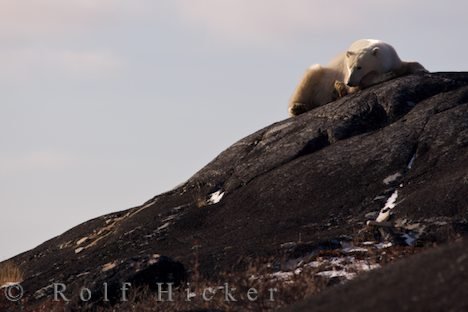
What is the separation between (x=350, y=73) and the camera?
2138cm

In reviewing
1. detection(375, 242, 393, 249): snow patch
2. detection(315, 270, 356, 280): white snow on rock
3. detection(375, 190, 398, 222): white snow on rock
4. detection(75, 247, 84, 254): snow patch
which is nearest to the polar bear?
detection(375, 190, 398, 222): white snow on rock

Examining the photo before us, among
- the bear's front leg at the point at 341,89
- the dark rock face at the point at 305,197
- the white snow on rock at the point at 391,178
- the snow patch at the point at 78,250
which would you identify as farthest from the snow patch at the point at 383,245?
the bear's front leg at the point at 341,89

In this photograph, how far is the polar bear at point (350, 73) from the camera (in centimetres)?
2148

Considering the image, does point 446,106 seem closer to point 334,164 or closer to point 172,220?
point 334,164

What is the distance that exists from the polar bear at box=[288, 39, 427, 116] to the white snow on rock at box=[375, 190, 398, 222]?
5.19m

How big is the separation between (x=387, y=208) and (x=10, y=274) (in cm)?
730

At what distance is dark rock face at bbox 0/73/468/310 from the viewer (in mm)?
15188

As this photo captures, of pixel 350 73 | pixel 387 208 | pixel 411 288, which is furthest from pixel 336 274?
pixel 350 73

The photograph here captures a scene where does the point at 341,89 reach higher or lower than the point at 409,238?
higher

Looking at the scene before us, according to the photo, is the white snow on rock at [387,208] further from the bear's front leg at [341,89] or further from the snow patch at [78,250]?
the snow patch at [78,250]

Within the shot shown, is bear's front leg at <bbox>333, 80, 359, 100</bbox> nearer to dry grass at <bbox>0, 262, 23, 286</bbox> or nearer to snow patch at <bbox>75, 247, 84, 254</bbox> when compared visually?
snow patch at <bbox>75, 247, 84, 254</bbox>

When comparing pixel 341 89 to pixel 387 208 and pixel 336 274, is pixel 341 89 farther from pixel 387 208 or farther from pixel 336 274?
pixel 336 274

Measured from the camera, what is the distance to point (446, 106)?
18.5 m

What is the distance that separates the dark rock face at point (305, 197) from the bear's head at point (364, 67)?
3.35 feet
